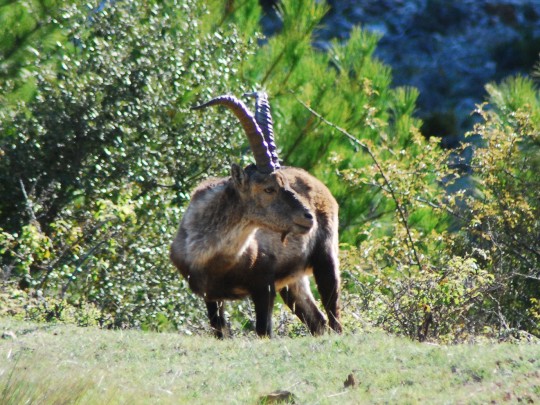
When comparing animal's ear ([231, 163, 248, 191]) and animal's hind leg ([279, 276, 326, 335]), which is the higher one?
animal's ear ([231, 163, 248, 191])

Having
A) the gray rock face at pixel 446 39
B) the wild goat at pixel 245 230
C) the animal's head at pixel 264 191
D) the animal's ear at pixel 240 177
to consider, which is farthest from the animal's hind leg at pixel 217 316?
the gray rock face at pixel 446 39

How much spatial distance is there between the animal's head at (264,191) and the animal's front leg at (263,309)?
0.59 metres

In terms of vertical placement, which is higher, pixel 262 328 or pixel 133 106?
pixel 133 106

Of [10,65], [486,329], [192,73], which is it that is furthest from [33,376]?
[192,73]

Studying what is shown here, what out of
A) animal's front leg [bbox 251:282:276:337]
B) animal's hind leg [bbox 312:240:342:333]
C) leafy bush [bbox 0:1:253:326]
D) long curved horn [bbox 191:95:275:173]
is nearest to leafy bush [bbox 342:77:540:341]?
animal's hind leg [bbox 312:240:342:333]

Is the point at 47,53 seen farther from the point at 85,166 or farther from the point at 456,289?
the point at 456,289

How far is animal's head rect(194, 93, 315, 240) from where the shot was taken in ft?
31.6

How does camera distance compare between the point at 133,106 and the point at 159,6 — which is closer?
the point at 133,106

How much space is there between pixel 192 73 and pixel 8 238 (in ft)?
12.5

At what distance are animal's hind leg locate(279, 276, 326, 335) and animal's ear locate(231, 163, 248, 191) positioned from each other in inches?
63.6

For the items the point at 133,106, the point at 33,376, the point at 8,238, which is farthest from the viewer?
the point at 133,106

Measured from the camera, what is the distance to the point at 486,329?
973 centimetres

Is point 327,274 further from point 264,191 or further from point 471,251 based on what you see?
point 471,251

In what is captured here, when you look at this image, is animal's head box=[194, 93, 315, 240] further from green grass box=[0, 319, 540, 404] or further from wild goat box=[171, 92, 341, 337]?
green grass box=[0, 319, 540, 404]
